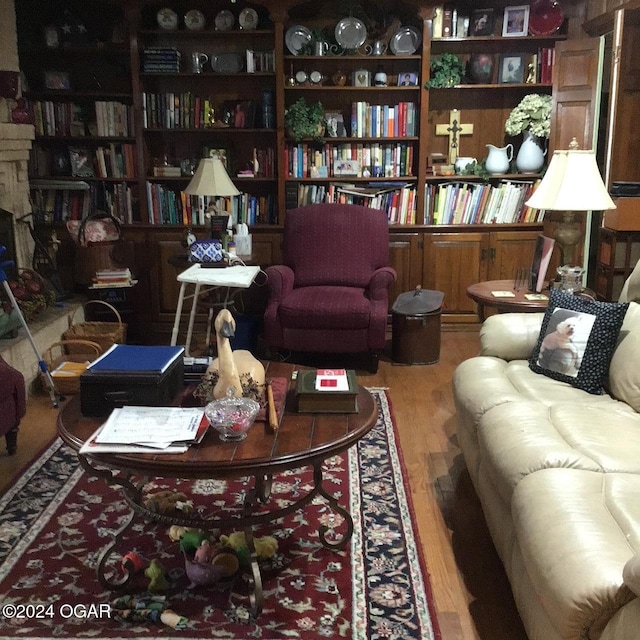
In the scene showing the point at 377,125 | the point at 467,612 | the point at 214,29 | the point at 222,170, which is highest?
the point at 214,29

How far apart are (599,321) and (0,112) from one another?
11.6ft

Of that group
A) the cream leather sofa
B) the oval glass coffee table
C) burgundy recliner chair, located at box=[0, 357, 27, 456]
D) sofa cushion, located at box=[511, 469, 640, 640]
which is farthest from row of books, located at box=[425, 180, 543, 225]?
sofa cushion, located at box=[511, 469, 640, 640]

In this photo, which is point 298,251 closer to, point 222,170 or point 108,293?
point 222,170

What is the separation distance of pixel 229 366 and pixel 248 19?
11.0ft

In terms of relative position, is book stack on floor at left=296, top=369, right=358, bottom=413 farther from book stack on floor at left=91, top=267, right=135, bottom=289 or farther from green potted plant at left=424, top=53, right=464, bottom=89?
green potted plant at left=424, top=53, right=464, bottom=89

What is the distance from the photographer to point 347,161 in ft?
15.8

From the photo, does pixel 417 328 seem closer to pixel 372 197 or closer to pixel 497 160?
pixel 372 197

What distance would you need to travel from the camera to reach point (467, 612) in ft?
6.61

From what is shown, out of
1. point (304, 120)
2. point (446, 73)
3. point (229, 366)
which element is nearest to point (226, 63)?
point (304, 120)

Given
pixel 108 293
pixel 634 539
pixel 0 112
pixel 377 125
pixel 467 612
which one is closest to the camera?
pixel 634 539

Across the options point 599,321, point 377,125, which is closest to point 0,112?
point 377,125

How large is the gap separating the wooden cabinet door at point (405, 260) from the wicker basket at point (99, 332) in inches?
72.0

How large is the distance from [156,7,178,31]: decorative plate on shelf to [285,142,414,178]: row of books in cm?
108

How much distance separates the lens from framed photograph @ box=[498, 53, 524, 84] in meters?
4.67
